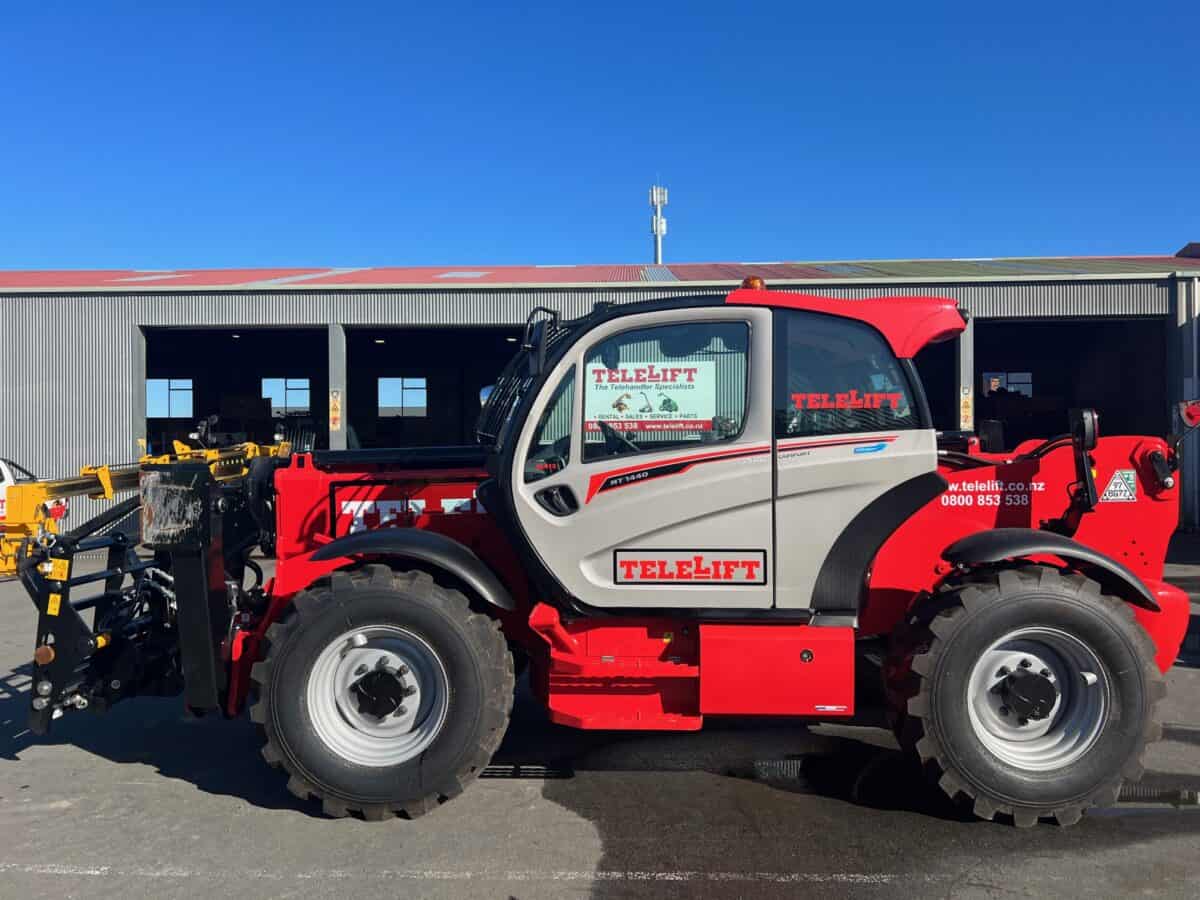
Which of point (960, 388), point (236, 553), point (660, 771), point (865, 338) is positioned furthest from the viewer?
point (960, 388)

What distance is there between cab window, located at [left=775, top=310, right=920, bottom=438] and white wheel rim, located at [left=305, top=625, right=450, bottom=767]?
210cm

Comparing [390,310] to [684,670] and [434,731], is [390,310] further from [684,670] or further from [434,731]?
[684,670]

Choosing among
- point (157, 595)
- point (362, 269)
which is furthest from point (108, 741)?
point (362, 269)

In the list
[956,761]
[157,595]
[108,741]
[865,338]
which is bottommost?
[108,741]

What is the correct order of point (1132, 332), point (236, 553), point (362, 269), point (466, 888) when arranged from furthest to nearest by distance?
point (362, 269) < point (1132, 332) < point (236, 553) < point (466, 888)

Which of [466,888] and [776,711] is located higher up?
[776,711]

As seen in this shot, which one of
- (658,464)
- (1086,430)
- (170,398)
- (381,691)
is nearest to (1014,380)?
(1086,430)

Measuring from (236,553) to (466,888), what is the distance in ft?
8.33

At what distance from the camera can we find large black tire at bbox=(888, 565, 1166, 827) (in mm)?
3777

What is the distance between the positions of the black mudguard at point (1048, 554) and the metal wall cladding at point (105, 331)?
12.3 metres

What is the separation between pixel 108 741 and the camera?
508 centimetres

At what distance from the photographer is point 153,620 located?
4.72 meters

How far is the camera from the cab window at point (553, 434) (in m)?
4.01

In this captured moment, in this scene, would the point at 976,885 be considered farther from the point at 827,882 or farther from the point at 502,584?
the point at 502,584
